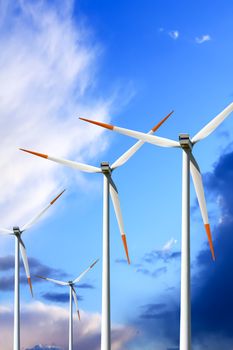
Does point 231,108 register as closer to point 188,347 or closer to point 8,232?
point 188,347

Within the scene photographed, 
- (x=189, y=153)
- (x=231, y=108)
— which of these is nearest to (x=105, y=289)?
(x=189, y=153)

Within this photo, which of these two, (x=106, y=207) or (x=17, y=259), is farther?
(x=17, y=259)

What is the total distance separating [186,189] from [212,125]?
504 cm

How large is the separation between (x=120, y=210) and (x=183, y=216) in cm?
1248

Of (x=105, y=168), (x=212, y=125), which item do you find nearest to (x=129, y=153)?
(x=105, y=168)

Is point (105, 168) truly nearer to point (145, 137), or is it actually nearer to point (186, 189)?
point (145, 137)

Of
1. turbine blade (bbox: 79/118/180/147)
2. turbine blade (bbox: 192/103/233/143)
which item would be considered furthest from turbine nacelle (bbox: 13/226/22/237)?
turbine blade (bbox: 192/103/233/143)

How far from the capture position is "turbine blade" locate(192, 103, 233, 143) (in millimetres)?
48312

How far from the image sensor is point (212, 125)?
48.6m

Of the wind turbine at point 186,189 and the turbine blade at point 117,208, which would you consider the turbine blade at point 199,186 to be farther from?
the turbine blade at point 117,208

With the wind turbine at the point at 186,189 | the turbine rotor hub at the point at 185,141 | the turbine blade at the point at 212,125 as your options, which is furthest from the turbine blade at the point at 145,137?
the turbine blade at the point at 212,125

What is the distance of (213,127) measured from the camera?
48594mm

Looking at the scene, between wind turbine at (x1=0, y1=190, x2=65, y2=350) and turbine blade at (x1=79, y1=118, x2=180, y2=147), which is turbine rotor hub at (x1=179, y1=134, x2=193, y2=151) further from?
wind turbine at (x1=0, y1=190, x2=65, y2=350)

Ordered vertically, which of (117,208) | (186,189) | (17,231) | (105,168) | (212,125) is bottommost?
(186,189)
